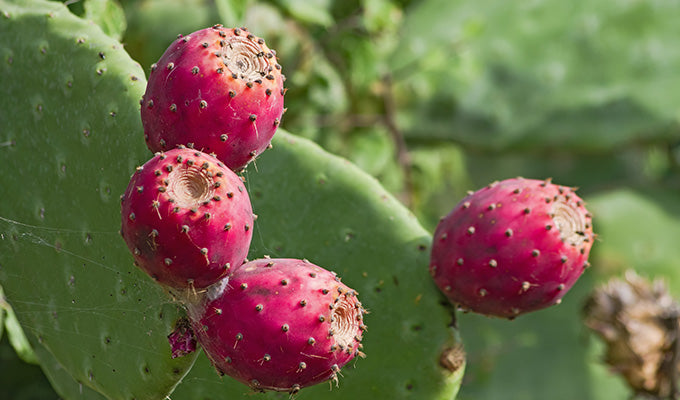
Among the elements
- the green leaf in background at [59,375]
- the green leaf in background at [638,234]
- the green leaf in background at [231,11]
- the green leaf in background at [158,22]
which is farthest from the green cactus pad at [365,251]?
the green leaf in background at [638,234]

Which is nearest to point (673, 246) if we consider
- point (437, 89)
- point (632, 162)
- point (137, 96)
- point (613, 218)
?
point (613, 218)

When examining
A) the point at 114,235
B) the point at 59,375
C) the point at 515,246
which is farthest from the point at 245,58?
Result: the point at 59,375

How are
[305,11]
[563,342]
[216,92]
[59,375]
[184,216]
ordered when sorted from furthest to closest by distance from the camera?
[563,342] < [305,11] < [59,375] < [216,92] < [184,216]

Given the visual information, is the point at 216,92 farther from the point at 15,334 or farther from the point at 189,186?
the point at 15,334

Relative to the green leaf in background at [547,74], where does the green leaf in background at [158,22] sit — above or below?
above

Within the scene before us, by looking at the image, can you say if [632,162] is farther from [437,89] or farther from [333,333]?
[333,333]

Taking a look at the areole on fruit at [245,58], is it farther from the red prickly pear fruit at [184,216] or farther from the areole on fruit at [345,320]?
the areole on fruit at [345,320]
